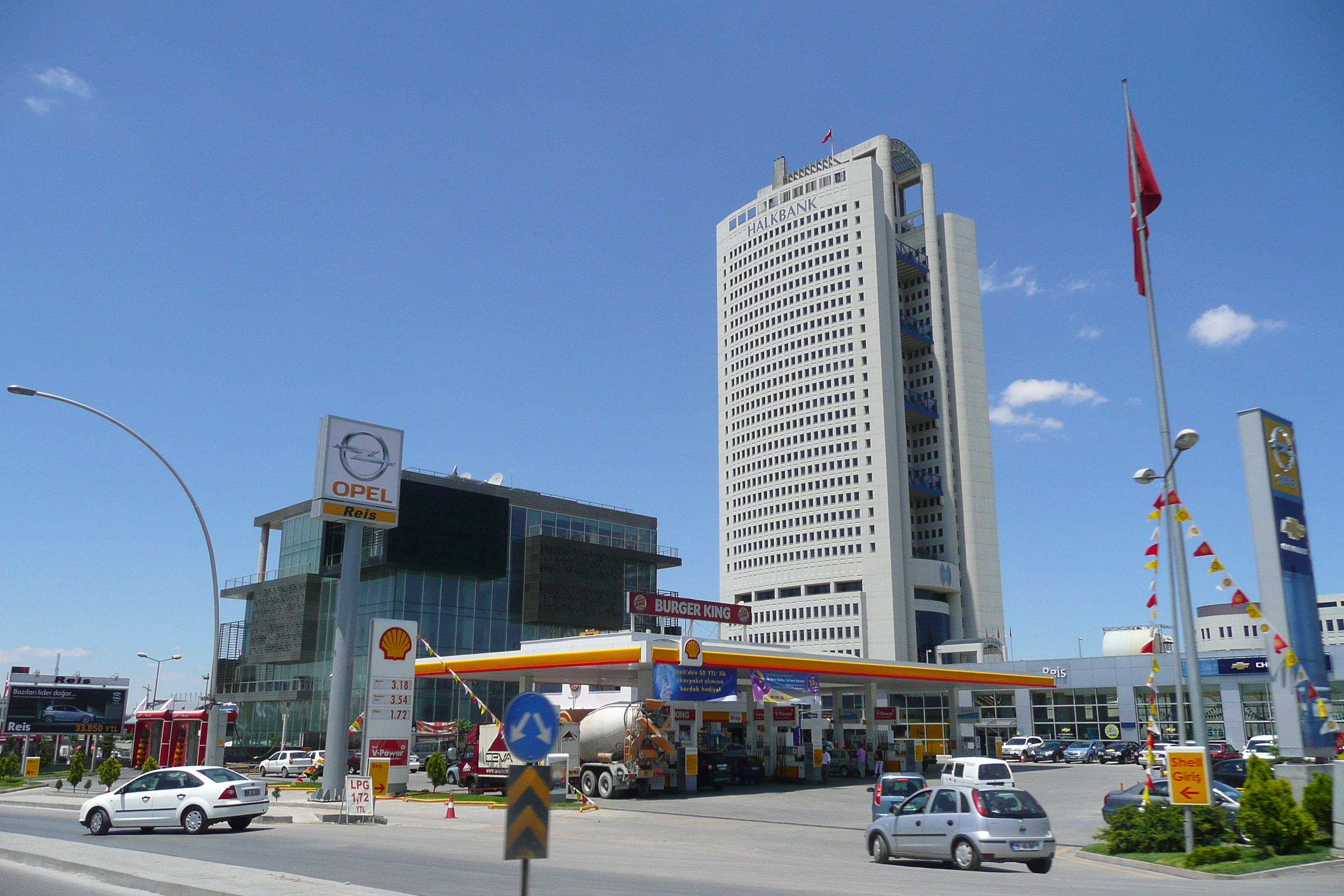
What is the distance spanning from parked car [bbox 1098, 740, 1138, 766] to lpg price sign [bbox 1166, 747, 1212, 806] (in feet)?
156

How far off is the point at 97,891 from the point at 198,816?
9437 millimetres

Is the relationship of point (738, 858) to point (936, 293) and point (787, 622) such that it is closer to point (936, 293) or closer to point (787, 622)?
point (787, 622)

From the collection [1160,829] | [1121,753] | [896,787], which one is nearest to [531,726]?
[1160,829]

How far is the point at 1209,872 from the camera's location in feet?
54.0

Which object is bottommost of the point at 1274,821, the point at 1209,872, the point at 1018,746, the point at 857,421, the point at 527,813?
the point at 1018,746

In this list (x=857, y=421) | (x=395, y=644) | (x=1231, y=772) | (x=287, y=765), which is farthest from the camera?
(x=857, y=421)

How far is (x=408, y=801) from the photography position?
113 feet

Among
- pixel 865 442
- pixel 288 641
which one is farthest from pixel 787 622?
pixel 288 641

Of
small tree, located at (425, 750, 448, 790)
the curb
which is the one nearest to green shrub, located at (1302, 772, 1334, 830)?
the curb

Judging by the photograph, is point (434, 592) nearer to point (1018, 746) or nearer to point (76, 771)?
point (76, 771)

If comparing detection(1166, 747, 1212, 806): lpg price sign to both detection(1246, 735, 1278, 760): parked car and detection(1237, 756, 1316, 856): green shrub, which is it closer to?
detection(1237, 756, 1316, 856): green shrub

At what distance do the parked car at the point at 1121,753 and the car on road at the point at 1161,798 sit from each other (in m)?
37.8

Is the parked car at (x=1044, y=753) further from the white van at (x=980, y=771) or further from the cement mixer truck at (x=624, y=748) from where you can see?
the white van at (x=980, y=771)

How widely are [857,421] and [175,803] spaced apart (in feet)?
360
